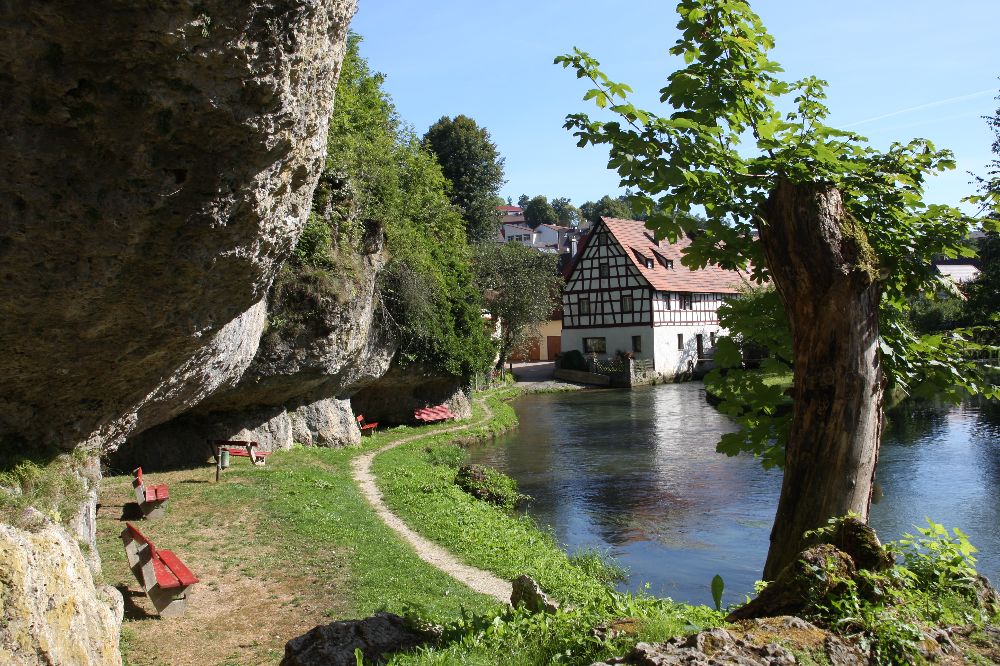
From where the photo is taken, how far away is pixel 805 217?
479 centimetres

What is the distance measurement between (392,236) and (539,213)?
93.4 meters

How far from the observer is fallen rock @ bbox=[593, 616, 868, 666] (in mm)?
3131

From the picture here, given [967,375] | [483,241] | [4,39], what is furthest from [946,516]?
[483,241]

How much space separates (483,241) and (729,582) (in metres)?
31.9

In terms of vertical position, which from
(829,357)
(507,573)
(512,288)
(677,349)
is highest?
(512,288)

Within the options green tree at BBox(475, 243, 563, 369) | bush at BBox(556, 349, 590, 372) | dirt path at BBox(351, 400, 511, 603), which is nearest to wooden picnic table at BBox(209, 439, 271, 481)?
dirt path at BBox(351, 400, 511, 603)

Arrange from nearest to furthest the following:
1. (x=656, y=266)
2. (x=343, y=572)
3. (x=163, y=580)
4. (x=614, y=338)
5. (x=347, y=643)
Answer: (x=347, y=643)
(x=163, y=580)
(x=343, y=572)
(x=614, y=338)
(x=656, y=266)

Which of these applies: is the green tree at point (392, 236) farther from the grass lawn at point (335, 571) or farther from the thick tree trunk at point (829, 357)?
the thick tree trunk at point (829, 357)

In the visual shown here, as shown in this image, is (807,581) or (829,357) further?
(829,357)

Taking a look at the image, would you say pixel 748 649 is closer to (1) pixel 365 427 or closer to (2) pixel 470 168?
(1) pixel 365 427

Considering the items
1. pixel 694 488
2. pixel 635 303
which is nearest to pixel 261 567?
pixel 694 488

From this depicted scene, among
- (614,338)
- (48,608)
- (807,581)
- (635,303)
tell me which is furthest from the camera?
(614,338)

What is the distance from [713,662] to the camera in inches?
122

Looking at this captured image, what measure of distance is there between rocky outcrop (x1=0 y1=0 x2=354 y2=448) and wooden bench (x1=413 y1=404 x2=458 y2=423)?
17.7 meters
